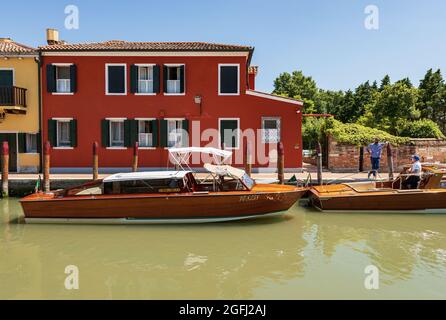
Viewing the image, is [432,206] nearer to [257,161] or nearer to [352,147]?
[352,147]

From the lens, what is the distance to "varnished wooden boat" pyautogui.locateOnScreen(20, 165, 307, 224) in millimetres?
10586

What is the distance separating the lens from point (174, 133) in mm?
18625

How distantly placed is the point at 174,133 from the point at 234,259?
11319 millimetres

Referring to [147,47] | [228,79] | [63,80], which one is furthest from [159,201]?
[63,80]

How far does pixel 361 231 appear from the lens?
10.2m

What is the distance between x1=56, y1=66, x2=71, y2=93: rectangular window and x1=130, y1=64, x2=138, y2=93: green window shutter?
2992mm

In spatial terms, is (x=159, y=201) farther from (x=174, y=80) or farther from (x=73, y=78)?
(x=73, y=78)

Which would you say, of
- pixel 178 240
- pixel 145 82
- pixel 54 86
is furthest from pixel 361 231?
→ pixel 54 86

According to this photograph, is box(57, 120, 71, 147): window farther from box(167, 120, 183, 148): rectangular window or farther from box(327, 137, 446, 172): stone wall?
box(327, 137, 446, 172): stone wall

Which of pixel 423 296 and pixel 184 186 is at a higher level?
pixel 184 186

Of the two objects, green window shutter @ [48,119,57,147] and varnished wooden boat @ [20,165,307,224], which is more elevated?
green window shutter @ [48,119,57,147]

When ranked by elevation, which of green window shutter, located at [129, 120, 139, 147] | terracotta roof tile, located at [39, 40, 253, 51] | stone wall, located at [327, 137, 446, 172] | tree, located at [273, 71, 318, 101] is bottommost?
stone wall, located at [327, 137, 446, 172]

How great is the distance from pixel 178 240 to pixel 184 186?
1642 mm

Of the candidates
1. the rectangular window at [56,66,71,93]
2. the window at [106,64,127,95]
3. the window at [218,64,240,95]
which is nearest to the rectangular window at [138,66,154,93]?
the window at [106,64,127,95]
